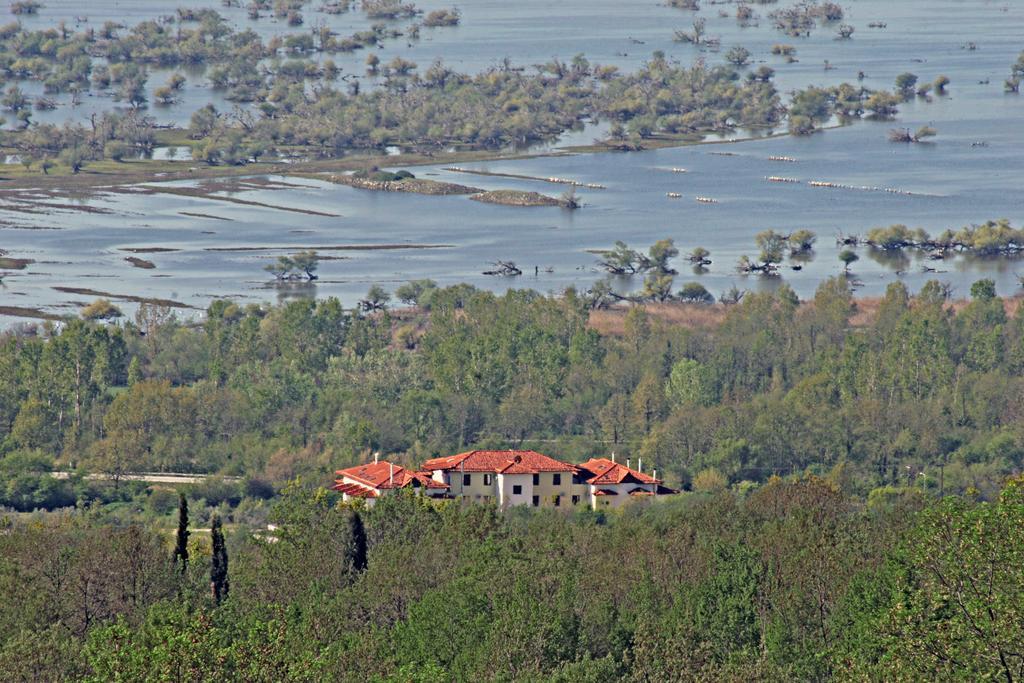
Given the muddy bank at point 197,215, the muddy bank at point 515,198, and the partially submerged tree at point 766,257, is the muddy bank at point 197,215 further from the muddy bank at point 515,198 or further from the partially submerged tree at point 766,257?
the partially submerged tree at point 766,257

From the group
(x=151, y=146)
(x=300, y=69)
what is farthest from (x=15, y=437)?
(x=300, y=69)

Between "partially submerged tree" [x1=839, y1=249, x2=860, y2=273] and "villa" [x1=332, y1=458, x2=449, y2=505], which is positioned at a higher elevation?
"villa" [x1=332, y1=458, x2=449, y2=505]

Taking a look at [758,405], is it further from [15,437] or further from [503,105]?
[503,105]

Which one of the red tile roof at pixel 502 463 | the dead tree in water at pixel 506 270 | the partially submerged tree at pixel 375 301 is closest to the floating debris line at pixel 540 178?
the dead tree in water at pixel 506 270

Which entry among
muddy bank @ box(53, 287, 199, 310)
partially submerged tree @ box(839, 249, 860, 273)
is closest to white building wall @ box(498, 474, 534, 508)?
muddy bank @ box(53, 287, 199, 310)

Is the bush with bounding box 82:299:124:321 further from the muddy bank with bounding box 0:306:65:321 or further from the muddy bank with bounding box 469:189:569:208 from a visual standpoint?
the muddy bank with bounding box 469:189:569:208

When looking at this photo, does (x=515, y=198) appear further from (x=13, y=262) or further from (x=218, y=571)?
(x=218, y=571)
